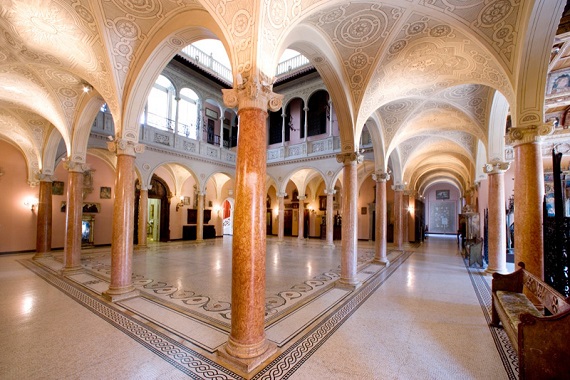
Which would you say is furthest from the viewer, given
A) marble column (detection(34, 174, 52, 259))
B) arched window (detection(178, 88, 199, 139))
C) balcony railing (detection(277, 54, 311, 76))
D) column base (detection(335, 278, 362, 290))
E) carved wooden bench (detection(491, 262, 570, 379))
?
balcony railing (detection(277, 54, 311, 76))

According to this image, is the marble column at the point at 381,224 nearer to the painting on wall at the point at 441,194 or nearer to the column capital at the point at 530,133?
the column capital at the point at 530,133

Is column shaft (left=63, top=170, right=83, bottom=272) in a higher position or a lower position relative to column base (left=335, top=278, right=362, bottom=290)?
higher

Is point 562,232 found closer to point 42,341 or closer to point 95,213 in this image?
point 42,341

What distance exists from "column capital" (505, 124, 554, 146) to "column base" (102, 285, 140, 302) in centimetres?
739

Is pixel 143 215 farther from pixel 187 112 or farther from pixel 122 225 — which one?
pixel 122 225

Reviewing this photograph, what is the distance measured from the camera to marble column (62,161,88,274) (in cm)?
679

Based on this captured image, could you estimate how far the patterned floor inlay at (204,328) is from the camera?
2.81m

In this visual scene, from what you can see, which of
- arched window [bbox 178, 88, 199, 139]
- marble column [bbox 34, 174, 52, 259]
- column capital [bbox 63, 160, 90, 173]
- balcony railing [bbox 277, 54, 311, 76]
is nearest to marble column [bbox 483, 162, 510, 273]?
balcony railing [bbox 277, 54, 311, 76]

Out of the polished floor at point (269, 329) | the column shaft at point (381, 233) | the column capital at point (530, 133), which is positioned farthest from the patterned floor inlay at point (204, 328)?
the column capital at point (530, 133)

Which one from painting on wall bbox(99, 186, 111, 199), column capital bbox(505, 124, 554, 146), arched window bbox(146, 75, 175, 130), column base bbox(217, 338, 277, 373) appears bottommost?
column base bbox(217, 338, 277, 373)

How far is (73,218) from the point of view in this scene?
6.75 meters

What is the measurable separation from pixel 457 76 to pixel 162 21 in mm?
5901

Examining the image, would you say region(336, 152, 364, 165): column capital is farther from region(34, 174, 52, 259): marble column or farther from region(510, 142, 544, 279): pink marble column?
region(34, 174, 52, 259): marble column

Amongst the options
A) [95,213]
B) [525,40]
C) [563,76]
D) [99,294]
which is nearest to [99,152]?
[95,213]
